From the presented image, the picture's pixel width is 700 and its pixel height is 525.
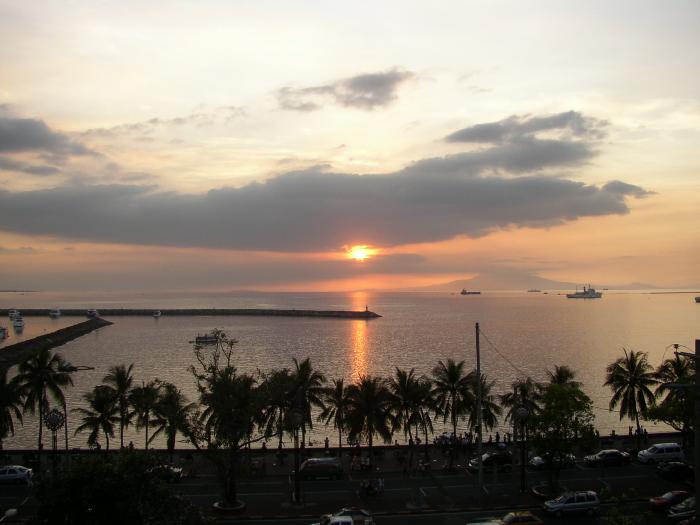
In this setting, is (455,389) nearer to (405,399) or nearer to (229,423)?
(405,399)

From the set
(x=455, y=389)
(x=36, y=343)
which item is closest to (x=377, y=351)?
(x=36, y=343)

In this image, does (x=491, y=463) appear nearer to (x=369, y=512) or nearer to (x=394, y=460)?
(x=394, y=460)

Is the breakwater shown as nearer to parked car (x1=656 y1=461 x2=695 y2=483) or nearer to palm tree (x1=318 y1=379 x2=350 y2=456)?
palm tree (x1=318 y1=379 x2=350 y2=456)

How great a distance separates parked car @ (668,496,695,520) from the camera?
2962 centimetres

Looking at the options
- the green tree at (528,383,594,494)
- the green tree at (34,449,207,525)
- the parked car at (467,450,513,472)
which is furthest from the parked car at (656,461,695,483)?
the green tree at (34,449,207,525)

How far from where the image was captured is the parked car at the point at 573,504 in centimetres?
3161

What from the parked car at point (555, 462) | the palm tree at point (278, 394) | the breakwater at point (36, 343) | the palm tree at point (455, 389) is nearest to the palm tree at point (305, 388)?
the palm tree at point (278, 394)

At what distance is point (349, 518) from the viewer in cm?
2841

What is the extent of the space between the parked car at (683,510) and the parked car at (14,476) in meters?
39.5

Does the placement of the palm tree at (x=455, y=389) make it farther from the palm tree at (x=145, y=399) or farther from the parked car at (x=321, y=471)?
the palm tree at (x=145, y=399)

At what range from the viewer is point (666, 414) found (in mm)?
37969

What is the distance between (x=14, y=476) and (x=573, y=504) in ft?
117

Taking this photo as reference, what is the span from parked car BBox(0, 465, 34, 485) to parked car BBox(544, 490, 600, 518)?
1316 inches

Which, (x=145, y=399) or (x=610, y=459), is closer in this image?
(x=610, y=459)
